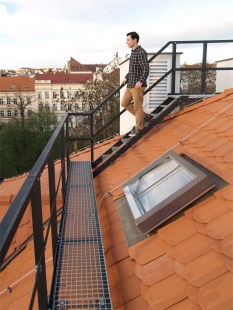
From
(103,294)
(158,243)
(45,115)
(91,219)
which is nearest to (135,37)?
(91,219)

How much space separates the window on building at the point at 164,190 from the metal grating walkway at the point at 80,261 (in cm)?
49

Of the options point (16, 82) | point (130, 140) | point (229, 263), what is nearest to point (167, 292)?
point (229, 263)

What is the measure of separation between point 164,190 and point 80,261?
1.02 metres

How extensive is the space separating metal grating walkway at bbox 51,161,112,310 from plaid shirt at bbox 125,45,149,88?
7.65 feet

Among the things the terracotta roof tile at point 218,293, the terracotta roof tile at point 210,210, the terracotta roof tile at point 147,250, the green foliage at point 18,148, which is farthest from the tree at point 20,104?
the terracotta roof tile at point 218,293

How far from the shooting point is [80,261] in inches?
107

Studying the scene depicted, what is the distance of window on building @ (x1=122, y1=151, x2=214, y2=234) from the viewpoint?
2760 mm

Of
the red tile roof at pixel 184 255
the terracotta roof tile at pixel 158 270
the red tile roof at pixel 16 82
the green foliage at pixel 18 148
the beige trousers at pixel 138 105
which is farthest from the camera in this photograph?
the red tile roof at pixel 16 82

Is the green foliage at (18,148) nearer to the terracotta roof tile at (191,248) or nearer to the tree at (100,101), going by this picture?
the tree at (100,101)

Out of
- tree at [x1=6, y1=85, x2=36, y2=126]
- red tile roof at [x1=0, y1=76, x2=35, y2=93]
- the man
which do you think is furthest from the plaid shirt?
red tile roof at [x1=0, y1=76, x2=35, y2=93]

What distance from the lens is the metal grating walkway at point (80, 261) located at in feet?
7.34

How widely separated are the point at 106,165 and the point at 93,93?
2095cm

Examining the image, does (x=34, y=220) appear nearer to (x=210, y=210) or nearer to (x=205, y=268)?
(x=205, y=268)

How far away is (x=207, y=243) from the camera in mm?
2365
